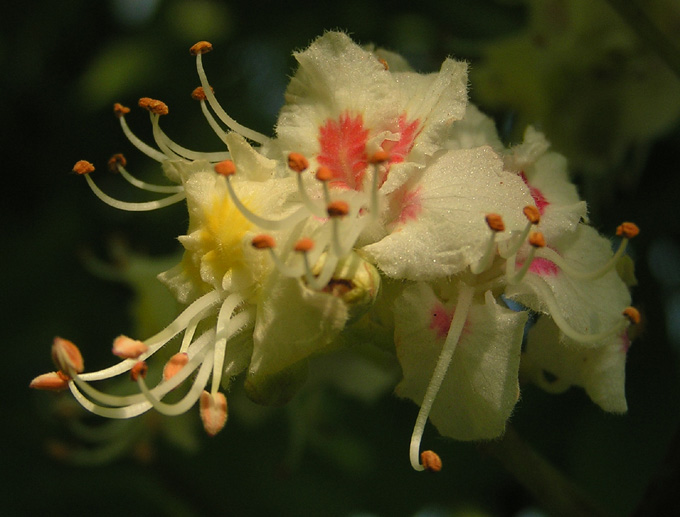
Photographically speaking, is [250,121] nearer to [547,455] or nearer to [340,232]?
[547,455]

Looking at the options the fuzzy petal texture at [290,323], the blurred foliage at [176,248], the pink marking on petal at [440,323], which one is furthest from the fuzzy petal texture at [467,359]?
the blurred foliage at [176,248]

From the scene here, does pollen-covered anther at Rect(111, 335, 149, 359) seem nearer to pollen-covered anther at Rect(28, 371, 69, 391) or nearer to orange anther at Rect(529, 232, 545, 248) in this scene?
pollen-covered anther at Rect(28, 371, 69, 391)

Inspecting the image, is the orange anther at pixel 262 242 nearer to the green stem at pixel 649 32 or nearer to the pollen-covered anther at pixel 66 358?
the pollen-covered anther at pixel 66 358

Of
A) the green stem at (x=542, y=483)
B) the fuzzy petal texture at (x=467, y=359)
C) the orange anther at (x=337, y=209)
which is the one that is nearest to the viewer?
the orange anther at (x=337, y=209)

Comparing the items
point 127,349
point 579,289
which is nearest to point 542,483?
point 579,289

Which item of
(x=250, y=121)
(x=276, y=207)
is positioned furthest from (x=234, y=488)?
(x=276, y=207)

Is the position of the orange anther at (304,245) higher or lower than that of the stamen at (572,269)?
higher

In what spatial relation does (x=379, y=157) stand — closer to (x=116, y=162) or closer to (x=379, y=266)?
(x=379, y=266)

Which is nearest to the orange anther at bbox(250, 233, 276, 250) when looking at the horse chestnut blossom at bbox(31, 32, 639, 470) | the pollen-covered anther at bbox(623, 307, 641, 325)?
the horse chestnut blossom at bbox(31, 32, 639, 470)

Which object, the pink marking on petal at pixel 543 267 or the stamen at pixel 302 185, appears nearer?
the stamen at pixel 302 185

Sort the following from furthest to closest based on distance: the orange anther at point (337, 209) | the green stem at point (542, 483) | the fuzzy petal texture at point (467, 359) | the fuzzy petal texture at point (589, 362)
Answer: the green stem at point (542, 483)
the fuzzy petal texture at point (589, 362)
the fuzzy petal texture at point (467, 359)
the orange anther at point (337, 209)
